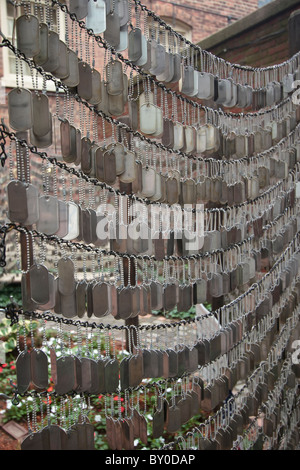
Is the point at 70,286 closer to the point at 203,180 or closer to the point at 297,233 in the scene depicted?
the point at 203,180

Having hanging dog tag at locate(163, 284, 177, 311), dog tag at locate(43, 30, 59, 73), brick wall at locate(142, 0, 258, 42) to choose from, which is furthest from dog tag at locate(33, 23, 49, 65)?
brick wall at locate(142, 0, 258, 42)

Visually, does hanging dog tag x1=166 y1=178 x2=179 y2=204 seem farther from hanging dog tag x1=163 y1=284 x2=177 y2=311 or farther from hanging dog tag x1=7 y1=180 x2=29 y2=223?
hanging dog tag x1=7 y1=180 x2=29 y2=223

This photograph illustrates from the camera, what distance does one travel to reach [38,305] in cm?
86

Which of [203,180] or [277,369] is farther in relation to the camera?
[277,369]

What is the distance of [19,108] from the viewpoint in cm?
80

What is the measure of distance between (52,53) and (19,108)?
164 mm

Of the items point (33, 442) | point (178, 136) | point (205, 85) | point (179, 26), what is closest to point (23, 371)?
point (33, 442)

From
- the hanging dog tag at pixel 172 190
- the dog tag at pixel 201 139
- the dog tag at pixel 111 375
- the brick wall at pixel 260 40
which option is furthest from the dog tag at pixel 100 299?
the brick wall at pixel 260 40

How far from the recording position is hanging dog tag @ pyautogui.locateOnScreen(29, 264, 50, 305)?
0.84 metres

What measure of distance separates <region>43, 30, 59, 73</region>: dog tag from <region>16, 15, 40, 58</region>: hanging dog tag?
4 cm

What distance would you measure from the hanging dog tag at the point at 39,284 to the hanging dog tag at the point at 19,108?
1.00 ft

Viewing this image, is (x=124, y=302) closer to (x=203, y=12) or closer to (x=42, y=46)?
(x=42, y=46)
